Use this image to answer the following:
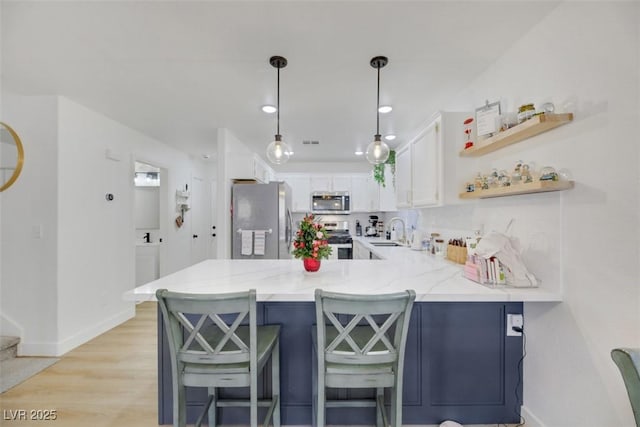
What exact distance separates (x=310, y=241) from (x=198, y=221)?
14.6 feet

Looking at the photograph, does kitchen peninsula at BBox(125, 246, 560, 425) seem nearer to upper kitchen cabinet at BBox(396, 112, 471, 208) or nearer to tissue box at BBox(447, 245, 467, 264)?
tissue box at BBox(447, 245, 467, 264)

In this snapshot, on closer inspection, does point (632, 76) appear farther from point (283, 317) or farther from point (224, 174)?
point (224, 174)

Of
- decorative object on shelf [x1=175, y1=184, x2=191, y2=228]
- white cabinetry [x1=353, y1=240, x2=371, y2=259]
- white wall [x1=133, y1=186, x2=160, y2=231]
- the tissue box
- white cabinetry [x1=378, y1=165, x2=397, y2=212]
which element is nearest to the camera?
the tissue box

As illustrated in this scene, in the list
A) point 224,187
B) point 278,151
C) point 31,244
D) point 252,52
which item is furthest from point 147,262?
point 252,52

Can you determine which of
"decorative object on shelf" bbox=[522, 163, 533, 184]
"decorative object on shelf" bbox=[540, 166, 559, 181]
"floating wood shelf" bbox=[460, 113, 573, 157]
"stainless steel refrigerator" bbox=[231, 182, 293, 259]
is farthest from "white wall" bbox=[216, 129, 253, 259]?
"decorative object on shelf" bbox=[540, 166, 559, 181]

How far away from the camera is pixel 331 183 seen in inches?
217

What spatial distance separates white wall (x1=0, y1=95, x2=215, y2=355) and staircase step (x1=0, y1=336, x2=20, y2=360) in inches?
2.4

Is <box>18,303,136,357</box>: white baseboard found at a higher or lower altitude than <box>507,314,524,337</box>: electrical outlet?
lower

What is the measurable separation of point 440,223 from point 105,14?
3170 mm

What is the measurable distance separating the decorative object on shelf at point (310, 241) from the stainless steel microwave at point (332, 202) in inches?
137

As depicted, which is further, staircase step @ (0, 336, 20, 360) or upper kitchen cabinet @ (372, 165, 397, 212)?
upper kitchen cabinet @ (372, 165, 397, 212)

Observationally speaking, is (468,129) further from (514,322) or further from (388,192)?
(388,192)

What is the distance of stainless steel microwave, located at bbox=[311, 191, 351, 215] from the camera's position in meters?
5.43

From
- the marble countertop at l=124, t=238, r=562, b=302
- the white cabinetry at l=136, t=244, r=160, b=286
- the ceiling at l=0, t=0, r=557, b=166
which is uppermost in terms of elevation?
the ceiling at l=0, t=0, r=557, b=166
